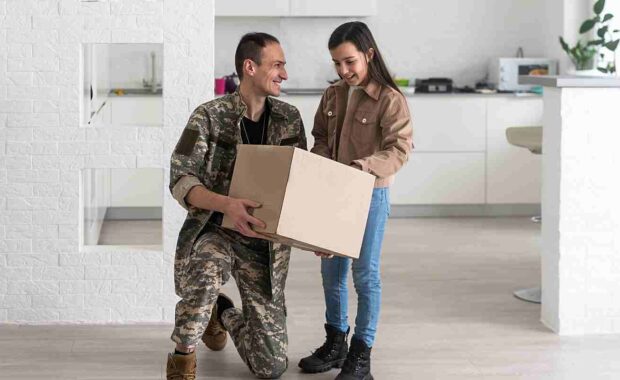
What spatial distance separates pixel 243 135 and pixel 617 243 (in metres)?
1.70

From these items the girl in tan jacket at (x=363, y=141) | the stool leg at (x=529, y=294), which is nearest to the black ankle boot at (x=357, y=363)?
the girl in tan jacket at (x=363, y=141)

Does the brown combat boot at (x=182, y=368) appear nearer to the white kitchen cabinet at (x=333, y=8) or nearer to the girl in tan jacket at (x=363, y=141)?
the girl in tan jacket at (x=363, y=141)

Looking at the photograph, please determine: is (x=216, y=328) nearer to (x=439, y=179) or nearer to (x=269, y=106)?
(x=269, y=106)

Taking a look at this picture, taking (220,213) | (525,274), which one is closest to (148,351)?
(220,213)

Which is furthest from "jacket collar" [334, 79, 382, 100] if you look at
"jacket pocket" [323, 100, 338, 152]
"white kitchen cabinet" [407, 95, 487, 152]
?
"white kitchen cabinet" [407, 95, 487, 152]

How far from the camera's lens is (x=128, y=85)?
325 inches

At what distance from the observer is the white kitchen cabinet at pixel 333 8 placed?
812cm

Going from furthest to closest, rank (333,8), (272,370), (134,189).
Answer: (333,8)
(134,189)
(272,370)

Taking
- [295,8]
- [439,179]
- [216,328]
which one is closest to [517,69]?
[439,179]

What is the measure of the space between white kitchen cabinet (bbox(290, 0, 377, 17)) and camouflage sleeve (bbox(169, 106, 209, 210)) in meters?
4.25

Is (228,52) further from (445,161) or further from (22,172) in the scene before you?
(22,172)

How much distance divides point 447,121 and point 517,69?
2.21 ft

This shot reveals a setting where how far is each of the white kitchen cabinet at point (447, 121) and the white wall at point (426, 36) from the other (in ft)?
2.10

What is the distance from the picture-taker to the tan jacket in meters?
3.85
